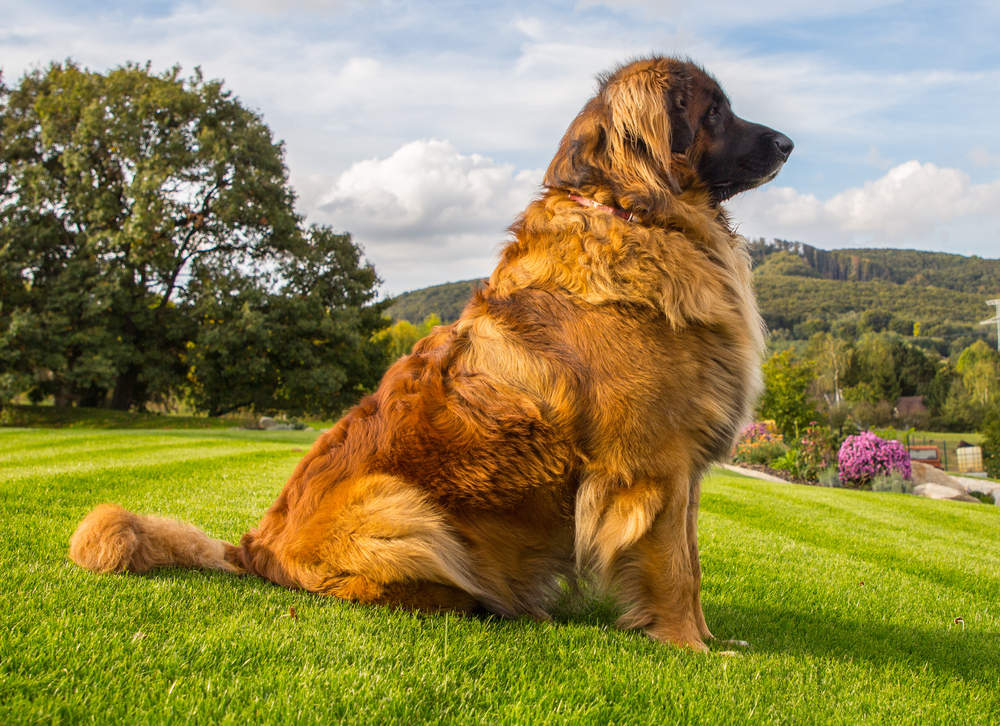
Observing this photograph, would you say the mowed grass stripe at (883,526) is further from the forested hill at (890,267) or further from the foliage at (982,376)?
the forested hill at (890,267)

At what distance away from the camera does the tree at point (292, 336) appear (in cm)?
2438

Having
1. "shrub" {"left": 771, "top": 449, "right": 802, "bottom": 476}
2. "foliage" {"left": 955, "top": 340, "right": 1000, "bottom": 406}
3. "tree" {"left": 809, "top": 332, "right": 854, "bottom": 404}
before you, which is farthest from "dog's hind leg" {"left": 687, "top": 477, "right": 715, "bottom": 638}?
"tree" {"left": 809, "top": 332, "right": 854, "bottom": 404}

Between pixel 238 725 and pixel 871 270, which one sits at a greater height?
pixel 871 270

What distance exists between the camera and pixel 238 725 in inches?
62.7

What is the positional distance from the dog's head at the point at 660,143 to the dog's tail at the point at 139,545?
2331 mm

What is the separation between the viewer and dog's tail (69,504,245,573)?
2.59 m

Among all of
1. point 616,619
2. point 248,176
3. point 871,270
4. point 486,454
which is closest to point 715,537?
point 616,619

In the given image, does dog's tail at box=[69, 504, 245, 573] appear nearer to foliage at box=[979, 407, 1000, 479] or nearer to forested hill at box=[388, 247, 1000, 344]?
foliage at box=[979, 407, 1000, 479]

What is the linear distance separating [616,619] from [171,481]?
A: 5480 mm

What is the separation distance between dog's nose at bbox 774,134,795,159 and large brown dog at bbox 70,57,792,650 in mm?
680

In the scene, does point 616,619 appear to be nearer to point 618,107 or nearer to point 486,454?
point 486,454

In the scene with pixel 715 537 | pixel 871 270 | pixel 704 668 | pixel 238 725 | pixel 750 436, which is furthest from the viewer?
pixel 871 270

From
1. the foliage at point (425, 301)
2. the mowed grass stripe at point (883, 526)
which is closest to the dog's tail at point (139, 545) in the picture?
the mowed grass stripe at point (883, 526)

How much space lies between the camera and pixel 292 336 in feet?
84.3
